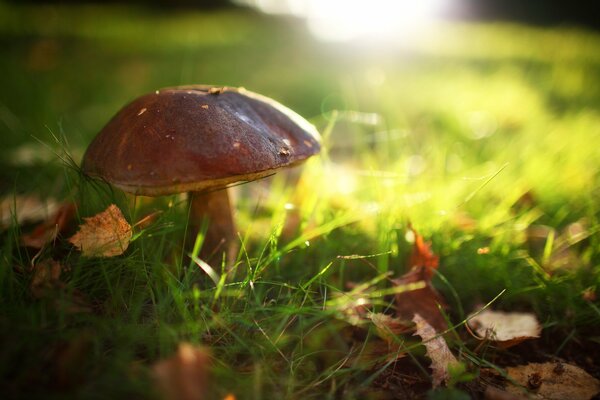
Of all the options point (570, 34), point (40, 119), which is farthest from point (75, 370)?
point (570, 34)

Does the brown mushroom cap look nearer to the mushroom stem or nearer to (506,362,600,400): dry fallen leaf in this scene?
the mushroom stem

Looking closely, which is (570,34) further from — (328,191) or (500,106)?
(328,191)

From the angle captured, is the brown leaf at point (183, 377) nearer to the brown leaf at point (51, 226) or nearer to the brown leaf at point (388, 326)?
the brown leaf at point (388, 326)

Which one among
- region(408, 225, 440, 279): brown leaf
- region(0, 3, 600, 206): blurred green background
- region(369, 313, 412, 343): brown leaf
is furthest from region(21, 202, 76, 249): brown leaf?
region(408, 225, 440, 279): brown leaf

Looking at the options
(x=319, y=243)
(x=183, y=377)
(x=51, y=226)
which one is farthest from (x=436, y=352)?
(x=51, y=226)

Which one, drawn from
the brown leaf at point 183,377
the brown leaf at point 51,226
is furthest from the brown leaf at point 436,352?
the brown leaf at point 51,226

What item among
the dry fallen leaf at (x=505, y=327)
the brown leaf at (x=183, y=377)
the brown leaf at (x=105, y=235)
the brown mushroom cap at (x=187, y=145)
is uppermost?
the brown mushroom cap at (x=187, y=145)
